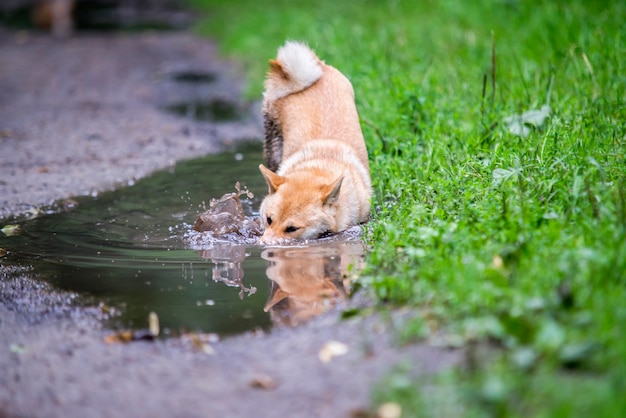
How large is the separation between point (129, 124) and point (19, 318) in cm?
574

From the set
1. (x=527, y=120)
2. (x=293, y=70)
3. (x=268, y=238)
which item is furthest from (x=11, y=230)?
(x=527, y=120)

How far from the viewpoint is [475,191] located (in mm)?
5137

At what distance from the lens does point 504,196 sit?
4602mm

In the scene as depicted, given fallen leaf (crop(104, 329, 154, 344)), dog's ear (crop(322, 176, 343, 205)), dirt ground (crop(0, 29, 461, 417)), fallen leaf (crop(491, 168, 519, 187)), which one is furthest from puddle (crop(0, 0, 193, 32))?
fallen leaf (crop(104, 329, 154, 344))

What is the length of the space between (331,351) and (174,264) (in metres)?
1.83

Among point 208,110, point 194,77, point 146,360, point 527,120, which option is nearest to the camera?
point 146,360

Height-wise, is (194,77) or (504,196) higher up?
(504,196)

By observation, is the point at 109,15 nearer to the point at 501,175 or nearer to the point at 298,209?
the point at 298,209

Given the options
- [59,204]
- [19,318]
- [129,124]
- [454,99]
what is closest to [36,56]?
[129,124]

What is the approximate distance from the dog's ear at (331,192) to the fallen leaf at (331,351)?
7.01ft

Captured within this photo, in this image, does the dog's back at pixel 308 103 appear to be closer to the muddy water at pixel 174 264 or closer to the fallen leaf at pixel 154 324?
the muddy water at pixel 174 264

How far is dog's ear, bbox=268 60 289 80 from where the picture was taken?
6785 millimetres

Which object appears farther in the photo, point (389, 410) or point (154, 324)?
point (154, 324)

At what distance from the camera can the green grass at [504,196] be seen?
3.01 m
